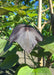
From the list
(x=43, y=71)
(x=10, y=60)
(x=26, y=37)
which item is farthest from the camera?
(x=10, y=60)

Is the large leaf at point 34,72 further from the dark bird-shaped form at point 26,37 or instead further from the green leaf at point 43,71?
the dark bird-shaped form at point 26,37

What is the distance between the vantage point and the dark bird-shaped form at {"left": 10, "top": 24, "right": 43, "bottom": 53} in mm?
483

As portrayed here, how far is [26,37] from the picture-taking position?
1.70ft

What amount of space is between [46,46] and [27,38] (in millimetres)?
123

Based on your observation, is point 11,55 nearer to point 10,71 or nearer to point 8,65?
point 8,65

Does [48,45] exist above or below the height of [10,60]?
above

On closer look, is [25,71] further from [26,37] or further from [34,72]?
[26,37]

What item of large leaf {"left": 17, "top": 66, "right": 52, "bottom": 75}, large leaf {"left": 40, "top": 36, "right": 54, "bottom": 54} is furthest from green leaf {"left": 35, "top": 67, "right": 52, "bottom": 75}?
large leaf {"left": 40, "top": 36, "right": 54, "bottom": 54}

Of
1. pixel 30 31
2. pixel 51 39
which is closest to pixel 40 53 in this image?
pixel 51 39

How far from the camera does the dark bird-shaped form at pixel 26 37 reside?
0.48 meters

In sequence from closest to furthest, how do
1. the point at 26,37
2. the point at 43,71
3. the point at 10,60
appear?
the point at 26,37
the point at 43,71
the point at 10,60

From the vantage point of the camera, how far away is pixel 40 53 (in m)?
0.76

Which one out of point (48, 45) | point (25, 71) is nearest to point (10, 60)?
point (25, 71)

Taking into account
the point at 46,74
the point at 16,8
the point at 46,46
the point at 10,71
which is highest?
the point at 16,8
